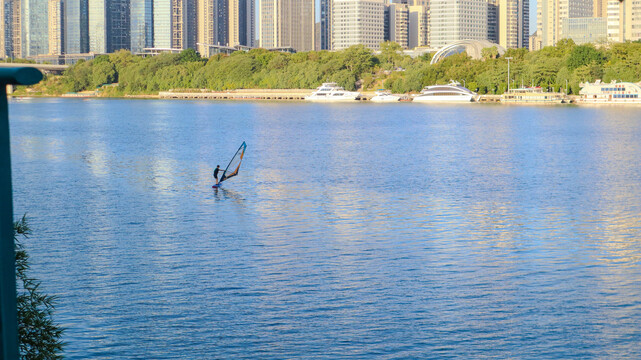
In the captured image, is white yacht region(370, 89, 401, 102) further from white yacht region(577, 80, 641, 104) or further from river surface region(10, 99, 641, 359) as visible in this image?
river surface region(10, 99, 641, 359)

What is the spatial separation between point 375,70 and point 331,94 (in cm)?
1550

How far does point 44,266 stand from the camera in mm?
19859

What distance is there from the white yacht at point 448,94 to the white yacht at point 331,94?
15548 millimetres

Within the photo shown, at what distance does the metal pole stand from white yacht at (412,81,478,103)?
14300 cm

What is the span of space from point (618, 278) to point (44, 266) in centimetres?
1341

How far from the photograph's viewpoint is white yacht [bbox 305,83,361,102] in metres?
163

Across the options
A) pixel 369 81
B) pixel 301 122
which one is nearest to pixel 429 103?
pixel 369 81

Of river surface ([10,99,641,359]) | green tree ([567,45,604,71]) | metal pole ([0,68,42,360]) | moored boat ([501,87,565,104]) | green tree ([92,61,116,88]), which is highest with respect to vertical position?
green tree ([92,61,116,88])

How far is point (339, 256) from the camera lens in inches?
835

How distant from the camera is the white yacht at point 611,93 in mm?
125375

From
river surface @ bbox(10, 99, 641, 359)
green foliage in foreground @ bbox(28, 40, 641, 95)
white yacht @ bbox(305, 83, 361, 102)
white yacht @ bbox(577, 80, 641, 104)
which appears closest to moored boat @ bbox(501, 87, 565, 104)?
green foliage in foreground @ bbox(28, 40, 641, 95)

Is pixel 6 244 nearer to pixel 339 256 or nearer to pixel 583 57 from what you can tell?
pixel 339 256

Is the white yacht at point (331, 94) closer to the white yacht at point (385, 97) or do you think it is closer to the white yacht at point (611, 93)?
the white yacht at point (385, 97)

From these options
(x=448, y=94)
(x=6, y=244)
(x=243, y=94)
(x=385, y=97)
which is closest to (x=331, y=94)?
(x=385, y=97)
